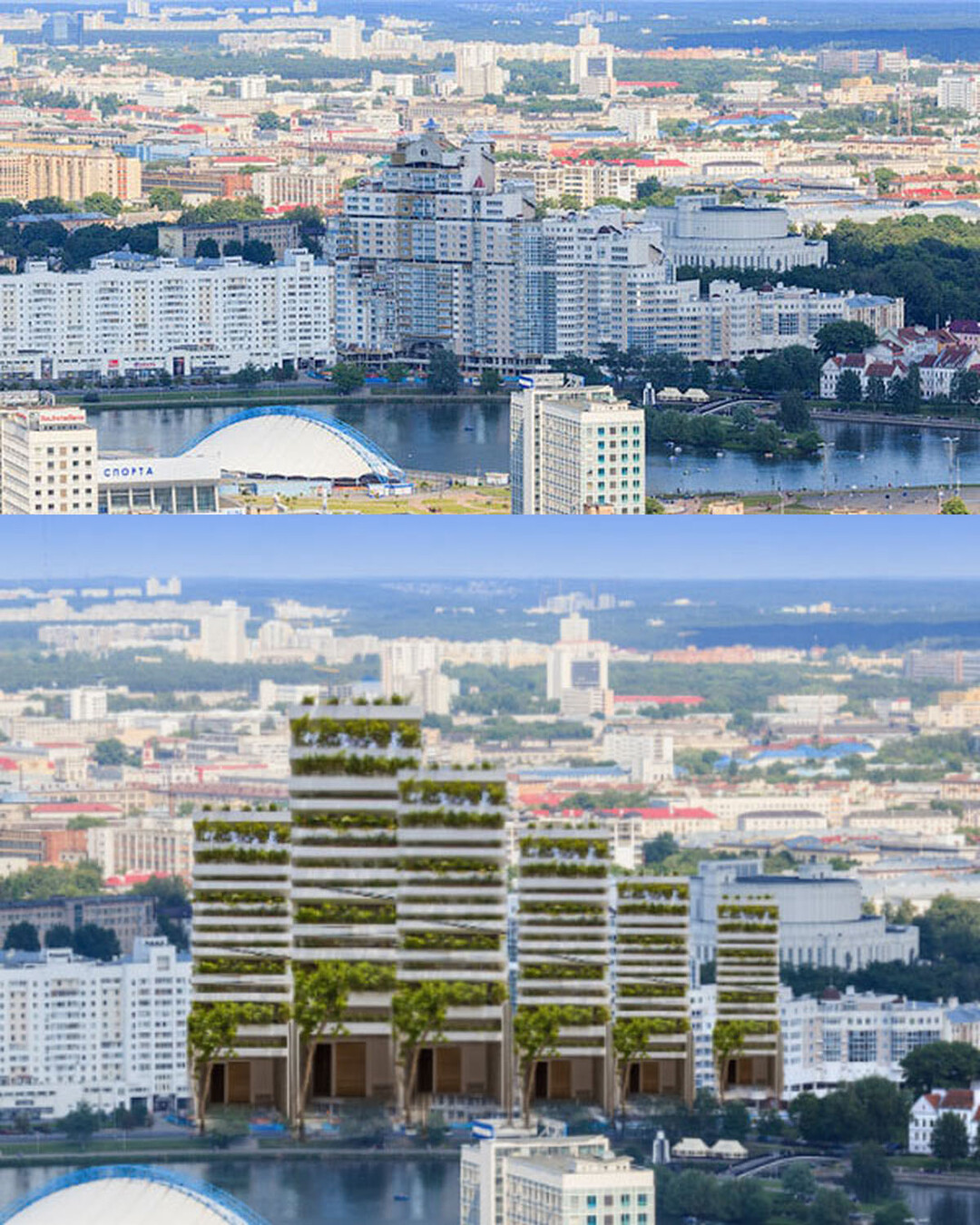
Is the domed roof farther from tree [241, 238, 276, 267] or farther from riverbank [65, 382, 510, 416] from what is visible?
tree [241, 238, 276, 267]

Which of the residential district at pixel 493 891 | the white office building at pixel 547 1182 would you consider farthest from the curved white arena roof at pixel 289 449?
the white office building at pixel 547 1182

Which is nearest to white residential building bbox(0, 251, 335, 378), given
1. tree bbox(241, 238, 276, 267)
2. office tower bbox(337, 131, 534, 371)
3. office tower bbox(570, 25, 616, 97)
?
office tower bbox(337, 131, 534, 371)

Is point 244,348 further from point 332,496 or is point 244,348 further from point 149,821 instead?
point 149,821

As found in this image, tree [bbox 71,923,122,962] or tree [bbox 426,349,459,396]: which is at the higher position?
tree [bbox 426,349,459,396]

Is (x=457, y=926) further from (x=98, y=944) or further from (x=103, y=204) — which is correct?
(x=103, y=204)

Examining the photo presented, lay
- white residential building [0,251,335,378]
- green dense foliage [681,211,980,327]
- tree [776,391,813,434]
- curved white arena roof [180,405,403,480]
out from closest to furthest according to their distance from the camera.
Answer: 1. curved white arena roof [180,405,403,480]
2. tree [776,391,813,434]
3. white residential building [0,251,335,378]
4. green dense foliage [681,211,980,327]

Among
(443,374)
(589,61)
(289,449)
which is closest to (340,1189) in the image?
(289,449)

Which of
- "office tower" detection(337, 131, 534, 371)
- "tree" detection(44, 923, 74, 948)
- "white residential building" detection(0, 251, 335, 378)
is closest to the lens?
"tree" detection(44, 923, 74, 948)
